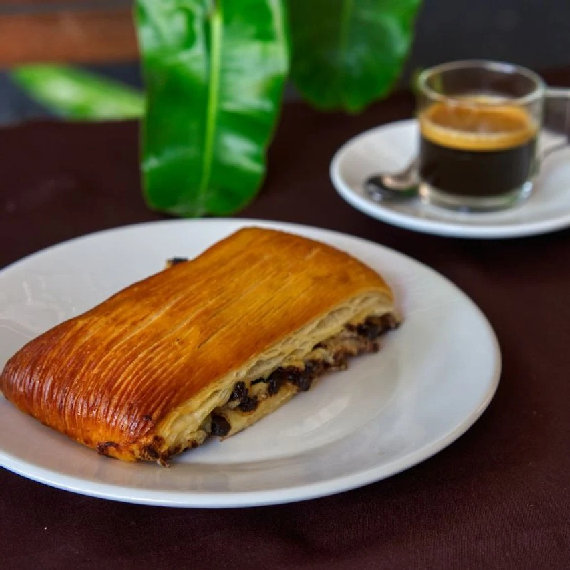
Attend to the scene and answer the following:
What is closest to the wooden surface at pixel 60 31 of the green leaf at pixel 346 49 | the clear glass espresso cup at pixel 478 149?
the green leaf at pixel 346 49

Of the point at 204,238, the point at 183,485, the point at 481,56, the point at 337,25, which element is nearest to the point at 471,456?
the point at 183,485

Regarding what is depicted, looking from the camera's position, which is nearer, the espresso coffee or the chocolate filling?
the chocolate filling

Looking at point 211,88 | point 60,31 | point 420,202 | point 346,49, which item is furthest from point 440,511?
point 60,31

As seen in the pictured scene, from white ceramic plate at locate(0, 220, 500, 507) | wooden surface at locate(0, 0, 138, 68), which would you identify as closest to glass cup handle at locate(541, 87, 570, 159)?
white ceramic plate at locate(0, 220, 500, 507)

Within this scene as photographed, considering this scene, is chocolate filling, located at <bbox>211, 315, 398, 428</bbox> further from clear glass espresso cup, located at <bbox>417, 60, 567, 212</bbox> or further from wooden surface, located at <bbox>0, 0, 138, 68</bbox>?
wooden surface, located at <bbox>0, 0, 138, 68</bbox>

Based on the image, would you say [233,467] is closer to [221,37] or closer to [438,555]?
[438,555]

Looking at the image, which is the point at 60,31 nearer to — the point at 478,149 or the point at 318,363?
the point at 478,149
